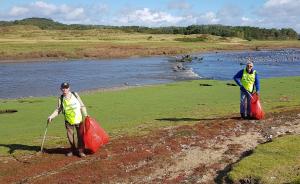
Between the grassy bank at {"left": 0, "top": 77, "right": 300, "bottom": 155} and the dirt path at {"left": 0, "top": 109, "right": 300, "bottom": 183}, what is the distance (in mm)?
1700

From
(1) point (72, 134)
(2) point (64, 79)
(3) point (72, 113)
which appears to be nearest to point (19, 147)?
(1) point (72, 134)

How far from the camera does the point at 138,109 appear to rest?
2256cm

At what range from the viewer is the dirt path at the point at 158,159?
38.8ft

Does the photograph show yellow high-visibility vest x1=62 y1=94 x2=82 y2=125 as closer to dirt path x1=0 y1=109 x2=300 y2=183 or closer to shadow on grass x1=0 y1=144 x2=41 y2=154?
dirt path x1=0 y1=109 x2=300 y2=183

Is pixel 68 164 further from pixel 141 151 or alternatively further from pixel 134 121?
pixel 134 121

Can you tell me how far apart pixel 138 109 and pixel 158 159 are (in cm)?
954

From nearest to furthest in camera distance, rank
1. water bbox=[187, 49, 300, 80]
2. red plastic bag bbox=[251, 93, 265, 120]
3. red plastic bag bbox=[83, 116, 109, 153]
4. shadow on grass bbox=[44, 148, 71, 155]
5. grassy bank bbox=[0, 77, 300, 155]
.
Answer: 1. red plastic bag bbox=[83, 116, 109, 153]
2. shadow on grass bbox=[44, 148, 71, 155]
3. grassy bank bbox=[0, 77, 300, 155]
4. red plastic bag bbox=[251, 93, 265, 120]
5. water bbox=[187, 49, 300, 80]

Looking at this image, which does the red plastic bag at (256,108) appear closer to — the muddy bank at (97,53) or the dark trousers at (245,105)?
the dark trousers at (245,105)

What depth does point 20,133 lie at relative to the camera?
17.6 metres

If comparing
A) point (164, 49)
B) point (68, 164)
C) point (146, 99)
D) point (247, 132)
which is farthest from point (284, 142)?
point (164, 49)

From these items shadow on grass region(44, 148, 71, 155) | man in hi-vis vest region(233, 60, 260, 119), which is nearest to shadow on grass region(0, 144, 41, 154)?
shadow on grass region(44, 148, 71, 155)

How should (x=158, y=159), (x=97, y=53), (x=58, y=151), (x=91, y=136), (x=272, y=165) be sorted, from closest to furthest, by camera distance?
(x=272, y=165) → (x=158, y=159) → (x=91, y=136) → (x=58, y=151) → (x=97, y=53)

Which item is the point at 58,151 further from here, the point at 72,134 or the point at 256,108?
the point at 256,108

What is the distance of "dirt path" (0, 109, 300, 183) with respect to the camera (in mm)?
11828
